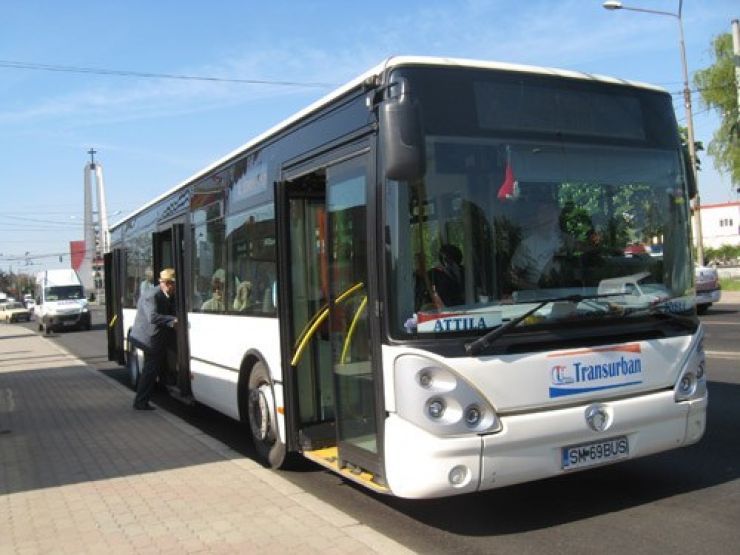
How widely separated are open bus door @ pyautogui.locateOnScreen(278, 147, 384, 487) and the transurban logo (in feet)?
3.55

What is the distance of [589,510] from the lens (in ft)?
16.9

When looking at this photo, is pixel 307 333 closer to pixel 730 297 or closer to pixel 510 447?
pixel 510 447

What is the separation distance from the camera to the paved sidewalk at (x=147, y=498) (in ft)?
15.4

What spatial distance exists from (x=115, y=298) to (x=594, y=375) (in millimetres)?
11261

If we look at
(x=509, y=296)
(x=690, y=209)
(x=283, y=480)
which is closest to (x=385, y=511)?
(x=283, y=480)

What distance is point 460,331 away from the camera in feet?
14.5

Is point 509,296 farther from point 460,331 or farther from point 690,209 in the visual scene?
point 690,209

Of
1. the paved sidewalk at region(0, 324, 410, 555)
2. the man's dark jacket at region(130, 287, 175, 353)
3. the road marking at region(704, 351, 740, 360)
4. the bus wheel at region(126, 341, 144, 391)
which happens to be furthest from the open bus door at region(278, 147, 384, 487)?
the road marking at region(704, 351, 740, 360)

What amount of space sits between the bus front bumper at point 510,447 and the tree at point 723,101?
3725 centimetres

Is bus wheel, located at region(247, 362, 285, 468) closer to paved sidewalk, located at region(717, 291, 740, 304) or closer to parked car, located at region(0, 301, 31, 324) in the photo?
paved sidewalk, located at region(717, 291, 740, 304)

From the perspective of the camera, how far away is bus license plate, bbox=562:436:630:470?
4641mm

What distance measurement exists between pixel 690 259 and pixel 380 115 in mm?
2448

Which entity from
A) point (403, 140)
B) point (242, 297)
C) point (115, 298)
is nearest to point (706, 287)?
point (115, 298)

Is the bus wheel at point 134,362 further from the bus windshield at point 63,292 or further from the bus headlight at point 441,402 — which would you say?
the bus windshield at point 63,292
